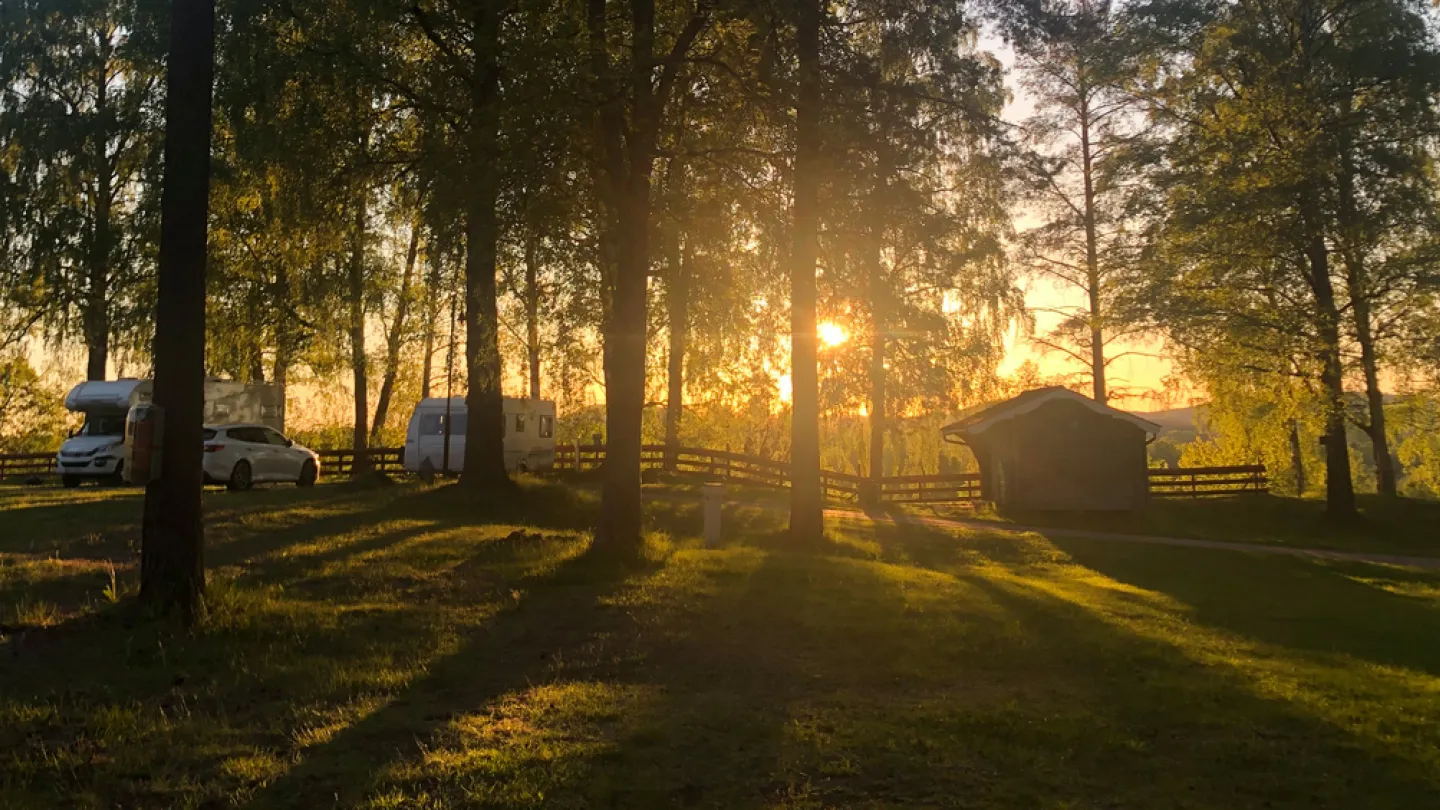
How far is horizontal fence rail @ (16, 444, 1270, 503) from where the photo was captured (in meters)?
32.4

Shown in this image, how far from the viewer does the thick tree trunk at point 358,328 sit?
20828 mm

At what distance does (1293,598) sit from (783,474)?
22498 mm

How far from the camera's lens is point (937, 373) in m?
29.8

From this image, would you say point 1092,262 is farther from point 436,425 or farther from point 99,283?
point 99,283

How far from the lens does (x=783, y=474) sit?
35719mm

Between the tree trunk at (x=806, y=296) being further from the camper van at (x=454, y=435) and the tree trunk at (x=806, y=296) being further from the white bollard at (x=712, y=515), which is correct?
the camper van at (x=454, y=435)

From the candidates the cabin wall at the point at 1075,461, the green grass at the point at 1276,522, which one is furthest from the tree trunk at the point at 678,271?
the green grass at the point at 1276,522

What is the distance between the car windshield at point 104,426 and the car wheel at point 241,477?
4366 mm

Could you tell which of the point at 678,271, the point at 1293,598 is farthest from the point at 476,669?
the point at 1293,598

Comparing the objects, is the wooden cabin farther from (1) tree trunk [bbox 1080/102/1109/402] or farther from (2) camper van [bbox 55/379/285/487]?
(2) camper van [bbox 55/379/285/487]

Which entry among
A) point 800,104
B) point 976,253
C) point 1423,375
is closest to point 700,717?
point 800,104

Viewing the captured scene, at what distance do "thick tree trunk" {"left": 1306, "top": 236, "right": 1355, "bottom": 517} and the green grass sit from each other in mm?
733

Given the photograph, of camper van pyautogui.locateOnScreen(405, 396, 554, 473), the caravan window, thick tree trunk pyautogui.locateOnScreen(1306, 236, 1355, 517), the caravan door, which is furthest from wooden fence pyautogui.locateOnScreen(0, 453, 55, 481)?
thick tree trunk pyautogui.locateOnScreen(1306, 236, 1355, 517)

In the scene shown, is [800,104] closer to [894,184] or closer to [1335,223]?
[894,184]
